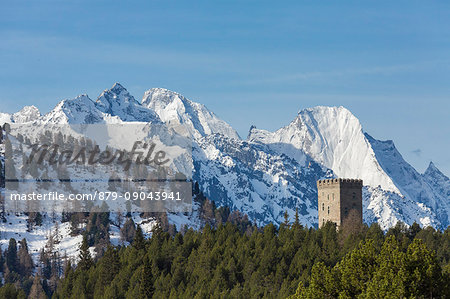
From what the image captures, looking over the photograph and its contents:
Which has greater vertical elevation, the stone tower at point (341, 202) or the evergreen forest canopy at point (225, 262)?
the stone tower at point (341, 202)

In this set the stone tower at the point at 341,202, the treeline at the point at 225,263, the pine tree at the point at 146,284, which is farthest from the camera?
the stone tower at the point at 341,202

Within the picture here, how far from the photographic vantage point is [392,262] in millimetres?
77312

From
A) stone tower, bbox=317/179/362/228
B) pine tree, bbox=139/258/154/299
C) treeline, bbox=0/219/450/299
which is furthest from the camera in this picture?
stone tower, bbox=317/179/362/228

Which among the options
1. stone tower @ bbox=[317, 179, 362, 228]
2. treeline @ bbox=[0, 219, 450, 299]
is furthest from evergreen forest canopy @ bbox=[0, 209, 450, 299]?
stone tower @ bbox=[317, 179, 362, 228]

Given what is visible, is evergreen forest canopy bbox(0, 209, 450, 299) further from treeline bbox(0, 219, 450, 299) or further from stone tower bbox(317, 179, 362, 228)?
stone tower bbox(317, 179, 362, 228)

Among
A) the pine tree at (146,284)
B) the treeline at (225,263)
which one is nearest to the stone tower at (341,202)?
the treeline at (225,263)

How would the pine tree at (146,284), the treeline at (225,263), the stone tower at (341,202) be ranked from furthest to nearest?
the stone tower at (341,202) < the pine tree at (146,284) < the treeline at (225,263)

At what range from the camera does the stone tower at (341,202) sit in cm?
18462

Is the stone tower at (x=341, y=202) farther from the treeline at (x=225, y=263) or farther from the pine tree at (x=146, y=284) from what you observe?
the pine tree at (x=146, y=284)

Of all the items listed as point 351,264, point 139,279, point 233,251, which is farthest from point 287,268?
point 351,264

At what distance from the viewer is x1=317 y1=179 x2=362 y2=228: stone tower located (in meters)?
185

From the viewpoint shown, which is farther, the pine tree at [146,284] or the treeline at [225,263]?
the pine tree at [146,284]

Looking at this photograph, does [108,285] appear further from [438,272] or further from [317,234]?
[438,272]

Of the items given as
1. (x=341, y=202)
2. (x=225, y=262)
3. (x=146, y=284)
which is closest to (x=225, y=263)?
(x=225, y=262)
